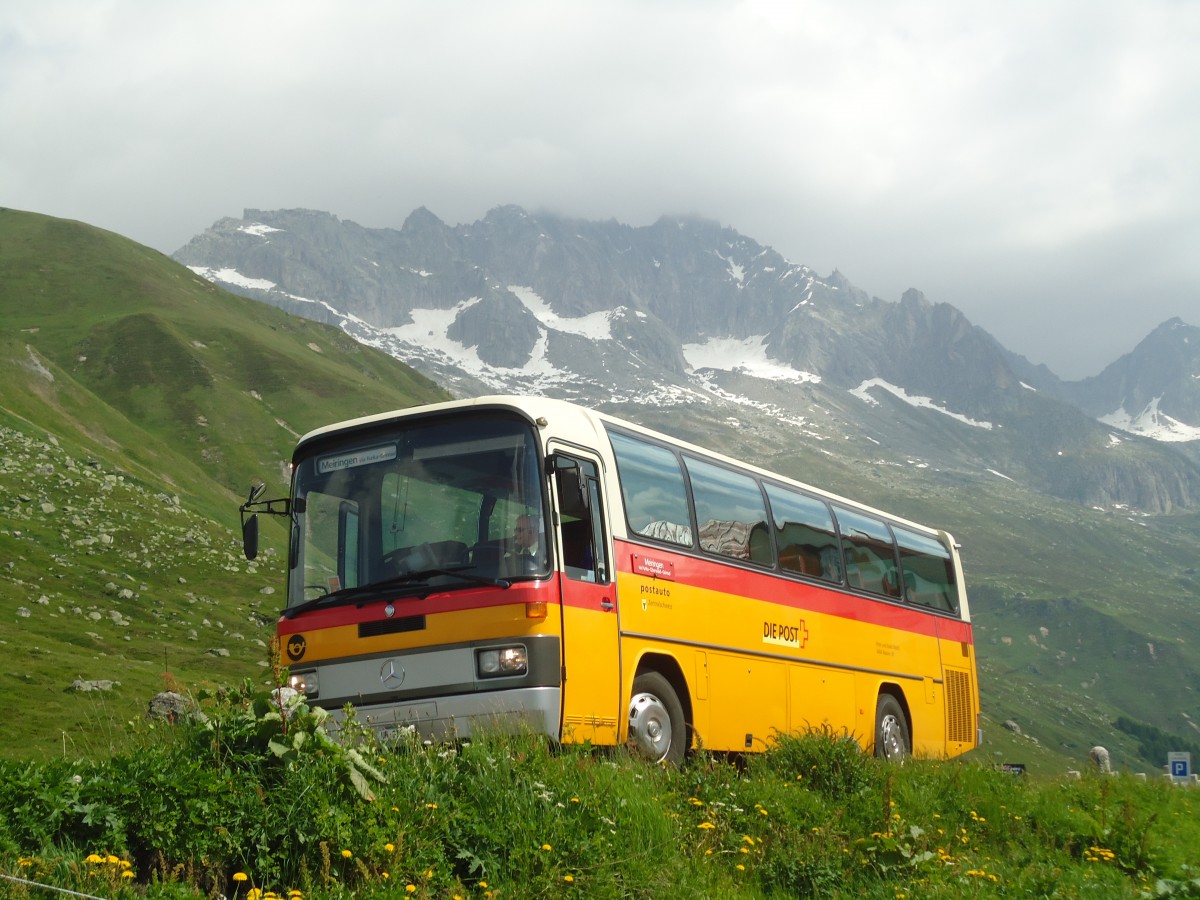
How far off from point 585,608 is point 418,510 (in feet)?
7.34

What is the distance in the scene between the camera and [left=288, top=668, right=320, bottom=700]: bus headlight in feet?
41.3

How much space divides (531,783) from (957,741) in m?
16.9

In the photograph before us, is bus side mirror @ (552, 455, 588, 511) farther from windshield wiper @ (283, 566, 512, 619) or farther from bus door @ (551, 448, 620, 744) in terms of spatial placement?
windshield wiper @ (283, 566, 512, 619)

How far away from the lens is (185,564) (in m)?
74.5

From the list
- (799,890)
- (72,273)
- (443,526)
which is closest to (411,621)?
(443,526)

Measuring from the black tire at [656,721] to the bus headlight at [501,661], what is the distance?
6.42 feet

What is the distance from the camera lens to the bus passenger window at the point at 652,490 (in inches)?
570

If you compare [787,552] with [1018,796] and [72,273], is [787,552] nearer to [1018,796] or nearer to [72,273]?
[1018,796]

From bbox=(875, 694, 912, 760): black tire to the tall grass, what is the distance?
744 cm

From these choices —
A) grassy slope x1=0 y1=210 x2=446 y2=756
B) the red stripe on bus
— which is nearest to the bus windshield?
the red stripe on bus

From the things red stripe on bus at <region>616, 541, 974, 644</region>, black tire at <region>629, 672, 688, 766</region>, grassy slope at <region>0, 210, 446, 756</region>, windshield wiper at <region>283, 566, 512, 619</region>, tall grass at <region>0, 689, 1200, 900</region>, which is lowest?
tall grass at <region>0, 689, 1200, 900</region>

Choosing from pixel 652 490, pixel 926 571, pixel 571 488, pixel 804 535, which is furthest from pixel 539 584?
pixel 926 571

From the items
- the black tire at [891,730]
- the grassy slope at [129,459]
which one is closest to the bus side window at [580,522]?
the grassy slope at [129,459]

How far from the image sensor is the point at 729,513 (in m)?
16.7
